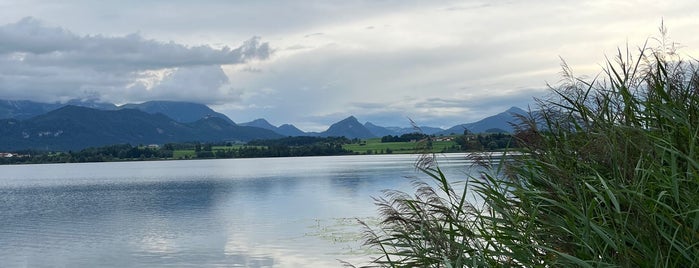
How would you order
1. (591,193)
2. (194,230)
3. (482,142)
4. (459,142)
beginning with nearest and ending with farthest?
(591,193) → (459,142) → (482,142) → (194,230)

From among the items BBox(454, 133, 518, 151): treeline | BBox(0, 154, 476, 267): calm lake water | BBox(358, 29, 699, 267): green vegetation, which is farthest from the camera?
BBox(0, 154, 476, 267): calm lake water

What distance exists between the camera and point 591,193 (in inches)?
275

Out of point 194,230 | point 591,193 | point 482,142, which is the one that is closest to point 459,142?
point 482,142

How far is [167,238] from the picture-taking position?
38.8 metres

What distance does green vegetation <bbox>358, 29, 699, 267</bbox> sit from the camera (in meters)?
5.93

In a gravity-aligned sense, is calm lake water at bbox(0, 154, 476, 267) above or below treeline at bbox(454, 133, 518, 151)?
below

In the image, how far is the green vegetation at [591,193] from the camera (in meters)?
5.93

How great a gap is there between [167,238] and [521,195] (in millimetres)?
33569

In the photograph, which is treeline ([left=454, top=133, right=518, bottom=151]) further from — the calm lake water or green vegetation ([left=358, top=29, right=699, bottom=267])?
the calm lake water

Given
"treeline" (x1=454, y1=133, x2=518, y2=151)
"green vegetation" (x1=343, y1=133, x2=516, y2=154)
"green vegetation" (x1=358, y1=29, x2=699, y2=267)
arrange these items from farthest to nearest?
"treeline" (x1=454, y1=133, x2=518, y2=151)
"green vegetation" (x1=343, y1=133, x2=516, y2=154)
"green vegetation" (x1=358, y1=29, x2=699, y2=267)

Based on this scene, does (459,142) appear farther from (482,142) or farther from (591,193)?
(591,193)

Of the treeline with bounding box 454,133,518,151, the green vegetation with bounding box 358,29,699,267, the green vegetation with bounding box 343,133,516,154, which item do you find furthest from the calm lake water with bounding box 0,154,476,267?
the green vegetation with bounding box 358,29,699,267

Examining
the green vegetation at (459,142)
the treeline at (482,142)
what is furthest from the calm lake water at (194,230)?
the green vegetation at (459,142)

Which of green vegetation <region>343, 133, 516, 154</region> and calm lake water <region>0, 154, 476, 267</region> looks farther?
calm lake water <region>0, 154, 476, 267</region>
